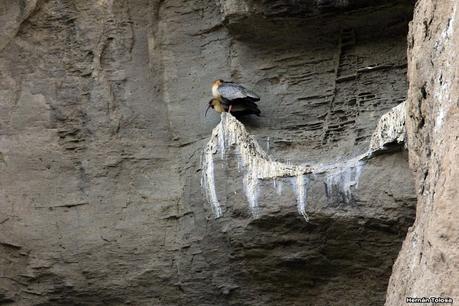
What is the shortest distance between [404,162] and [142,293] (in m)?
1.60

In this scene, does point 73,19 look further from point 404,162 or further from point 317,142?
point 404,162

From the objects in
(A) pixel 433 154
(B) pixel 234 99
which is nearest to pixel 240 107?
(B) pixel 234 99

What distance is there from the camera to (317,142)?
5.56 meters

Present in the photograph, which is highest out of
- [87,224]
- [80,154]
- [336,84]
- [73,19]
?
[73,19]

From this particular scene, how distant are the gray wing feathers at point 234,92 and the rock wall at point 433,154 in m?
1.85

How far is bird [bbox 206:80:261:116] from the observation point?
18.2 feet

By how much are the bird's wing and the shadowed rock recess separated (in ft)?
0.61

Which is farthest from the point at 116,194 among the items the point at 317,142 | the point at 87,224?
the point at 317,142

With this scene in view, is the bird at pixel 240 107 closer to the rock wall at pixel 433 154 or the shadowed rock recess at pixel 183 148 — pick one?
the shadowed rock recess at pixel 183 148

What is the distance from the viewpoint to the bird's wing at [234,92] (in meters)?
5.53

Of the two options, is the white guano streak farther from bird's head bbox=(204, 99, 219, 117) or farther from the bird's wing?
bird's head bbox=(204, 99, 219, 117)

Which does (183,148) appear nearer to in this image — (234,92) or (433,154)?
(234,92)

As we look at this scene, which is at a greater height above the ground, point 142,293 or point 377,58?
point 377,58

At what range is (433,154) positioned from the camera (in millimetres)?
3242
